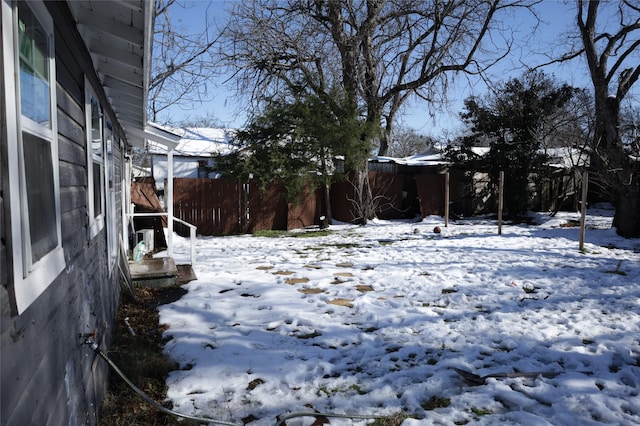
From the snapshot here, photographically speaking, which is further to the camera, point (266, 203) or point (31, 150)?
point (266, 203)

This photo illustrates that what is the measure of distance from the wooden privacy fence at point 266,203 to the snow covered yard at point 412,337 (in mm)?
4883

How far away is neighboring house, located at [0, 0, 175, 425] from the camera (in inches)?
51.8

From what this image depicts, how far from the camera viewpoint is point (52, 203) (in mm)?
1936

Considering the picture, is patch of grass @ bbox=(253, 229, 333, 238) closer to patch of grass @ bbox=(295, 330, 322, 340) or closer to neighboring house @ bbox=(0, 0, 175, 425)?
patch of grass @ bbox=(295, 330, 322, 340)

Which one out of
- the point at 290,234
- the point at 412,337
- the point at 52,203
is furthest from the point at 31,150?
the point at 290,234

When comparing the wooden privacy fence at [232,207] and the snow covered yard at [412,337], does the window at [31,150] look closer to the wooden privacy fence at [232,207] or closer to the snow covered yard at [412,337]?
the snow covered yard at [412,337]

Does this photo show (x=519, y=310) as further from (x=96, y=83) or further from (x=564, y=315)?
(x=96, y=83)

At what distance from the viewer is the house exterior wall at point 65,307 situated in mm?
1297

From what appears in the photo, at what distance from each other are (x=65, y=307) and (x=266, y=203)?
1162cm

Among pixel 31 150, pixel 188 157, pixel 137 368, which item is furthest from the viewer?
pixel 188 157

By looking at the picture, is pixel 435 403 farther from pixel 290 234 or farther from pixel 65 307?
pixel 290 234

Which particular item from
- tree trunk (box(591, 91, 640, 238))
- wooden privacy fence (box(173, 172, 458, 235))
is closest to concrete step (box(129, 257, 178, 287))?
wooden privacy fence (box(173, 172, 458, 235))

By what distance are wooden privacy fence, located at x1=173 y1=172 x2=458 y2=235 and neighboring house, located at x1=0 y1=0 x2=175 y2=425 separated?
912cm

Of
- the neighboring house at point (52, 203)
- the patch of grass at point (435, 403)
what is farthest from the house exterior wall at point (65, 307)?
the patch of grass at point (435, 403)
